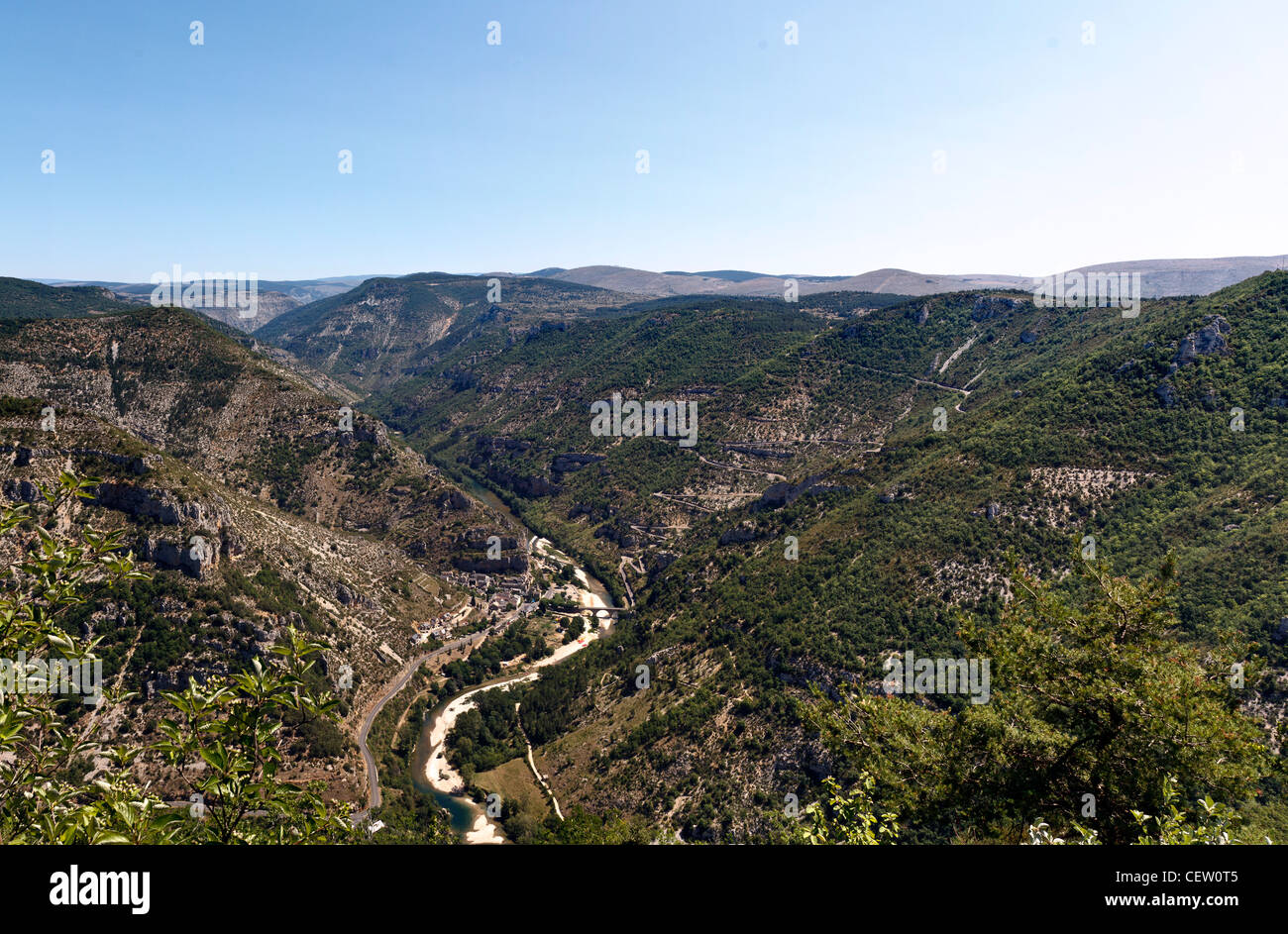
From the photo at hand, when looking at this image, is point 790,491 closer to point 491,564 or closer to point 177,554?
point 491,564

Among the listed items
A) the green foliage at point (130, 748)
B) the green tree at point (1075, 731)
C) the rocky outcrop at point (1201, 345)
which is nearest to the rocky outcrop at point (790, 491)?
the rocky outcrop at point (1201, 345)

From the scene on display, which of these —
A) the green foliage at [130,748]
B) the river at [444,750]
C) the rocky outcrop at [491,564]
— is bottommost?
the river at [444,750]

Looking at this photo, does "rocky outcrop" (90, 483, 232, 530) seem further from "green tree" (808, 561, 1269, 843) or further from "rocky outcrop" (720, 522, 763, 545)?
"green tree" (808, 561, 1269, 843)

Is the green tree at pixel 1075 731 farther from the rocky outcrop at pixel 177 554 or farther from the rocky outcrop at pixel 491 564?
the rocky outcrop at pixel 491 564

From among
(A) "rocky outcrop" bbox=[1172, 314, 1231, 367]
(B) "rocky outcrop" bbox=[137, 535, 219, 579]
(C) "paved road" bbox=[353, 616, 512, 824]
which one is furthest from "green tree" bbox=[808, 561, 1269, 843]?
(A) "rocky outcrop" bbox=[1172, 314, 1231, 367]

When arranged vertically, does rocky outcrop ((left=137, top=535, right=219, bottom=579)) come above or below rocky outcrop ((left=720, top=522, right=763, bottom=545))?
above

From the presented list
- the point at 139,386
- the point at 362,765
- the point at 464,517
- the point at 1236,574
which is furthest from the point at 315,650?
the point at 139,386

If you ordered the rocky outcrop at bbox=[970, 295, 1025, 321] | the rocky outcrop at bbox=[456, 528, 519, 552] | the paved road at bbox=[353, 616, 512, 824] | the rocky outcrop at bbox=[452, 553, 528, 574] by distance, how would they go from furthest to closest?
1. the rocky outcrop at bbox=[970, 295, 1025, 321]
2. the rocky outcrop at bbox=[456, 528, 519, 552]
3. the rocky outcrop at bbox=[452, 553, 528, 574]
4. the paved road at bbox=[353, 616, 512, 824]

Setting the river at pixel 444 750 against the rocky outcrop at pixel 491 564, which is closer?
the river at pixel 444 750
